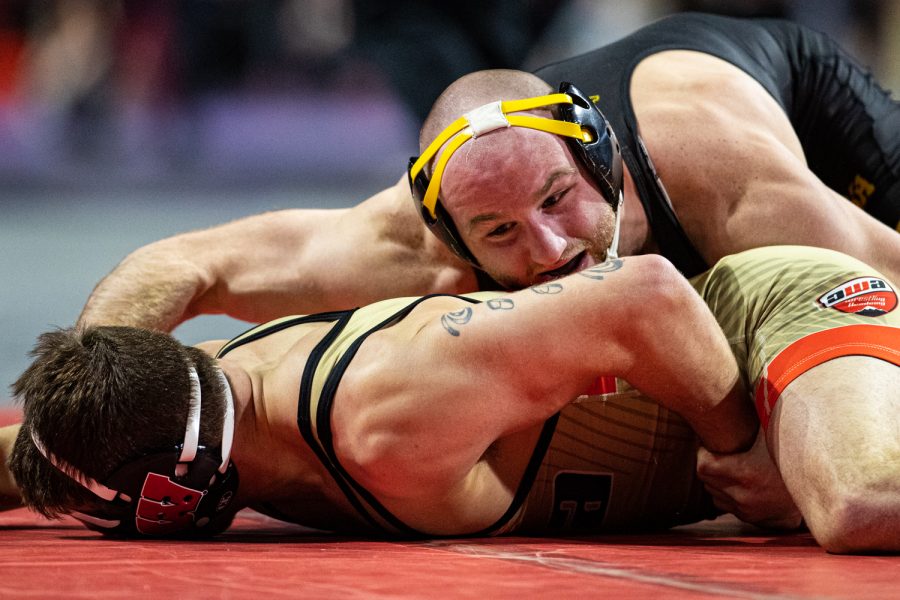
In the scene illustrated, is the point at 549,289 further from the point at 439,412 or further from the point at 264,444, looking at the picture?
the point at 264,444

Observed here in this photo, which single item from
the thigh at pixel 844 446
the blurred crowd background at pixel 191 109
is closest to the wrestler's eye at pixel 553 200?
the thigh at pixel 844 446

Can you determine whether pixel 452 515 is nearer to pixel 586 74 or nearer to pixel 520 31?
pixel 586 74

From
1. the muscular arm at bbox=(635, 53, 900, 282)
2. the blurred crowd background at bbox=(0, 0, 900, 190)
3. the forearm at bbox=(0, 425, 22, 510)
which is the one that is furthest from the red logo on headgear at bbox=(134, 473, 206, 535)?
the blurred crowd background at bbox=(0, 0, 900, 190)

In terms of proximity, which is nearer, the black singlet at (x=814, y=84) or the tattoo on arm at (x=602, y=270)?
the tattoo on arm at (x=602, y=270)

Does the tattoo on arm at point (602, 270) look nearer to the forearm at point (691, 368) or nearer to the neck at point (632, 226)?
the forearm at point (691, 368)

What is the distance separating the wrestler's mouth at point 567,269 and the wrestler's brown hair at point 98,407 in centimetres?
95

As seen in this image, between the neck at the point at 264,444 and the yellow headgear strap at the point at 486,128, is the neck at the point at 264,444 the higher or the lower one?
the lower one

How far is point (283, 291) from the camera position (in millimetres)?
3633

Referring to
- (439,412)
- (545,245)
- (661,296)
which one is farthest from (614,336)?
(545,245)

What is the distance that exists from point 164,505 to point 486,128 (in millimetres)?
1195

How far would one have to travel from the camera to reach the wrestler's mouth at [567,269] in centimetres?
303

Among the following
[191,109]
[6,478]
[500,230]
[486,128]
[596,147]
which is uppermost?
[191,109]

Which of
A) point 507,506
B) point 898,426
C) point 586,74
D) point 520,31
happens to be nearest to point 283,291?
point 586,74

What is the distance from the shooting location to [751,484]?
251 centimetres
